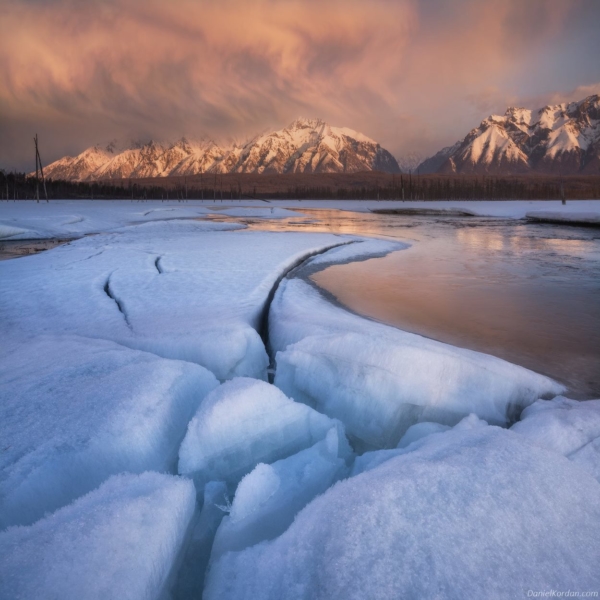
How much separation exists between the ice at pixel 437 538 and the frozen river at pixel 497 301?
186 centimetres

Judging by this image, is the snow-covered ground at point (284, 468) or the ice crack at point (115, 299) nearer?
the snow-covered ground at point (284, 468)

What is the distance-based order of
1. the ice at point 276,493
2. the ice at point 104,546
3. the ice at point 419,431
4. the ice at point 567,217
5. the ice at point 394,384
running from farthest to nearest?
the ice at point 567,217
the ice at point 394,384
the ice at point 419,431
the ice at point 276,493
the ice at point 104,546

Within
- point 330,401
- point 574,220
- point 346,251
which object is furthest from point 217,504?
point 574,220

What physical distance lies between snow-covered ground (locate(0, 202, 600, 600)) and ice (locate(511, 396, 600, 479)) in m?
0.01

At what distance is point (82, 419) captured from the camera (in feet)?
7.34

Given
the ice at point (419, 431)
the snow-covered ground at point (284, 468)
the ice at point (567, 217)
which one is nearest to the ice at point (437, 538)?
the snow-covered ground at point (284, 468)

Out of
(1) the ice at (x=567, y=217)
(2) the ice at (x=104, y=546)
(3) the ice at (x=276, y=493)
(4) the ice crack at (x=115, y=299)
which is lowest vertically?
(3) the ice at (x=276, y=493)

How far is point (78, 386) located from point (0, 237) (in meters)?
15.5

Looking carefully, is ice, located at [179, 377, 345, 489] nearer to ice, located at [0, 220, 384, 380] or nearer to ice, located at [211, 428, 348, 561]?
ice, located at [211, 428, 348, 561]

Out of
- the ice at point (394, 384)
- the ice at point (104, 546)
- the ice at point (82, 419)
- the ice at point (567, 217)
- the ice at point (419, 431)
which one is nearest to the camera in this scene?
the ice at point (104, 546)

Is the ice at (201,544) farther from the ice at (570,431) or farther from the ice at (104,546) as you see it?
the ice at (570,431)

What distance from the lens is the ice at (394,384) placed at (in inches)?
107

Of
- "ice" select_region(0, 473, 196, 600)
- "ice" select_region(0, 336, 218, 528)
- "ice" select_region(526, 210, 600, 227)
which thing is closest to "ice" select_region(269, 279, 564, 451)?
"ice" select_region(0, 336, 218, 528)

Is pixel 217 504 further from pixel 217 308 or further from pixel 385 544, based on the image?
pixel 217 308
